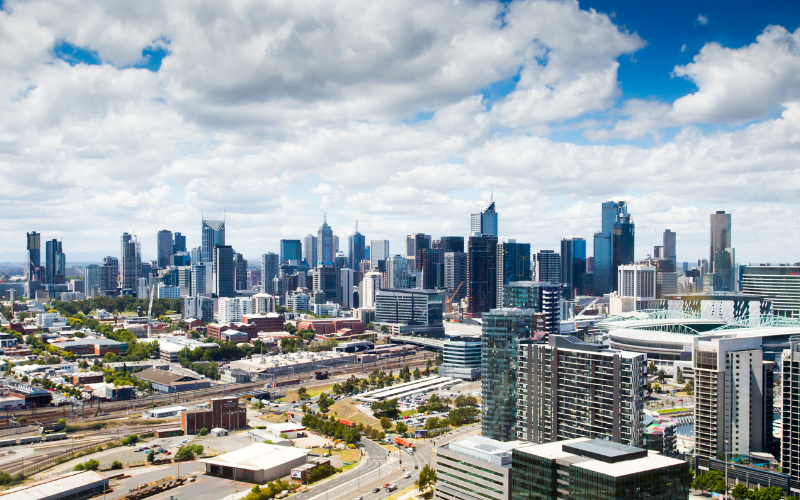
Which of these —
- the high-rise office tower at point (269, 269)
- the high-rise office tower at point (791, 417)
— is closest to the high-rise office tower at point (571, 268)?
the high-rise office tower at point (269, 269)

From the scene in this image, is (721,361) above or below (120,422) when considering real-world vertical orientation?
above

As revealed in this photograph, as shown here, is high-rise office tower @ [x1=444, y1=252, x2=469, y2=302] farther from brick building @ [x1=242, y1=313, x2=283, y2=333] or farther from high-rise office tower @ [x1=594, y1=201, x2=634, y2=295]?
brick building @ [x1=242, y1=313, x2=283, y2=333]

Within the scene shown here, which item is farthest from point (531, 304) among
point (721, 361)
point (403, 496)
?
point (403, 496)

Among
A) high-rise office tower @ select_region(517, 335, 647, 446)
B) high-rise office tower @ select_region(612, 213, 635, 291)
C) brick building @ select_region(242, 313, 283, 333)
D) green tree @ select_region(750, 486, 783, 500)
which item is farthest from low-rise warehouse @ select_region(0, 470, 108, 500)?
high-rise office tower @ select_region(612, 213, 635, 291)

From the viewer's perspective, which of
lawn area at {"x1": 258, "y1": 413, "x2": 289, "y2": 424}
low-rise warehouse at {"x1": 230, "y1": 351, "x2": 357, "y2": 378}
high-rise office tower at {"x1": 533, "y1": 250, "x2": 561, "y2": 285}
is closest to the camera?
lawn area at {"x1": 258, "y1": 413, "x2": 289, "y2": 424}

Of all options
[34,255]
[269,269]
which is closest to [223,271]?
[269,269]

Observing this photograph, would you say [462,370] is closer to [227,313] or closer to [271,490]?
[271,490]

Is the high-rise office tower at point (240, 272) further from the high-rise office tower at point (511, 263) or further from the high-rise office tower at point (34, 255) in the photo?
the high-rise office tower at point (511, 263)
